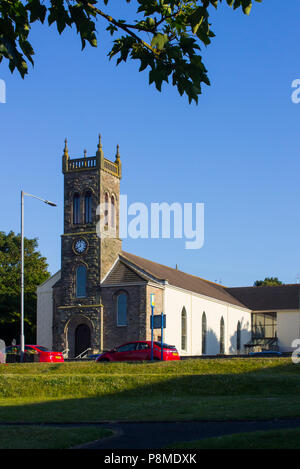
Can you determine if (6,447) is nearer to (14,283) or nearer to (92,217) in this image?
(92,217)

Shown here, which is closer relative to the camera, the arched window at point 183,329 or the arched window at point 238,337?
the arched window at point 183,329

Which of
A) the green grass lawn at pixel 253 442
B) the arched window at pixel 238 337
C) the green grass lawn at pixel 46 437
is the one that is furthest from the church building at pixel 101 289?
the green grass lawn at pixel 253 442

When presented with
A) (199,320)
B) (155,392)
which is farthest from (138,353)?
(199,320)

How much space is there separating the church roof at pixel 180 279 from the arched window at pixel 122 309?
285 centimetres

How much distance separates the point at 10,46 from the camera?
8.90 meters

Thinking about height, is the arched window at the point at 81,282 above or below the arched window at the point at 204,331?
above

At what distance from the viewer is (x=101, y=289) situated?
54000 millimetres

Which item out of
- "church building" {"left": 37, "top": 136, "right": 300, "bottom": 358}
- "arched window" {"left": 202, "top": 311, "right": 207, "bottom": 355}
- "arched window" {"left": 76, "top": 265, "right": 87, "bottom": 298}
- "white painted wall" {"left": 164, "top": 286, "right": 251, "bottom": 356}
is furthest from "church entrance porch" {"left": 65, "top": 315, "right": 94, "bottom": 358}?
"arched window" {"left": 202, "top": 311, "right": 207, "bottom": 355}

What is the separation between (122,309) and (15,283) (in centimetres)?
2589

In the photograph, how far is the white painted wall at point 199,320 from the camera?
182 feet

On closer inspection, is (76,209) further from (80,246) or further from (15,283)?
(15,283)

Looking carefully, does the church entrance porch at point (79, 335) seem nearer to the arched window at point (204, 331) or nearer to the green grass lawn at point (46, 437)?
the arched window at point (204, 331)
